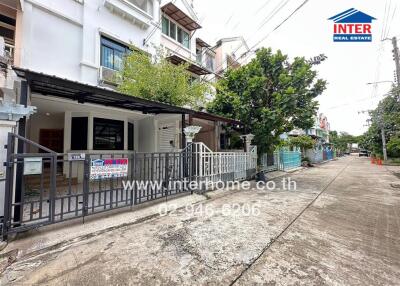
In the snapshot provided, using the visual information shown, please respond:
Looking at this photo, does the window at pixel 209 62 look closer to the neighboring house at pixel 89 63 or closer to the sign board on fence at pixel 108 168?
the neighboring house at pixel 89 63

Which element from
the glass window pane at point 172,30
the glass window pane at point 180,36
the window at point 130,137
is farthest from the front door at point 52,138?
the glass window pane at point 180,36

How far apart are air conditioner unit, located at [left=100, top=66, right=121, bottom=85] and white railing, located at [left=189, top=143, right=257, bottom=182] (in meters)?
4.87

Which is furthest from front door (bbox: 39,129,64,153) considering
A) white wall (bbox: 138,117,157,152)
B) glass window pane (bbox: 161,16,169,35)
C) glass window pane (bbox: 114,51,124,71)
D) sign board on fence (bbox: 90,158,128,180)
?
glass window pane (bbox: 161,16,169,35)

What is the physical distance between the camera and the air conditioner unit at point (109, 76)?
850cm

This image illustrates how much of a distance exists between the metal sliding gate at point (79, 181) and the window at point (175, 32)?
9536 mm

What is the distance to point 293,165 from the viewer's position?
54.4 feet

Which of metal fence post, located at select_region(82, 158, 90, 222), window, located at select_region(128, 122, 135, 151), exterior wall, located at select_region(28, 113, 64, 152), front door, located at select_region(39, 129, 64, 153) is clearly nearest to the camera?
metal fence post, located at select_region(82, 158, 90, 222)

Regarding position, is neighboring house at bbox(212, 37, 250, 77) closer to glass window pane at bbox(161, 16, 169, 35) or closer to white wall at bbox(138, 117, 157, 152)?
glass window pane at bbox(161, 16, 169, 35)

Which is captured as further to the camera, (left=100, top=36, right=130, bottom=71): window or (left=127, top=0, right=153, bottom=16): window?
(left=127, top=0, right=153, bottom=16): window

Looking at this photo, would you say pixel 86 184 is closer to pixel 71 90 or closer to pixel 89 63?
pixel 71 90

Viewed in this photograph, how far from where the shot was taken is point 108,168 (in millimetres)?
4359

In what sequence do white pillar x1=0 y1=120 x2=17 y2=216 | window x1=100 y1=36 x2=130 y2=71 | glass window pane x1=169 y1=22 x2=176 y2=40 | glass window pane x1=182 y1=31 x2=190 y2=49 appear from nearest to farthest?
white pillar x1=0 y1=120 x2=17 y2=216, window x1=100 y1=36 x2=130 y2=71, glass window pane x1=169 y1=22 x2=176 y2=40, glass window pane x1=182 y1=31 x2=190 y2=49

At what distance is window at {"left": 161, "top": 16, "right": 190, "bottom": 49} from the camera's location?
12131 mm

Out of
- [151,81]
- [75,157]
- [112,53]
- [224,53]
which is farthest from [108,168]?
[224,53]
